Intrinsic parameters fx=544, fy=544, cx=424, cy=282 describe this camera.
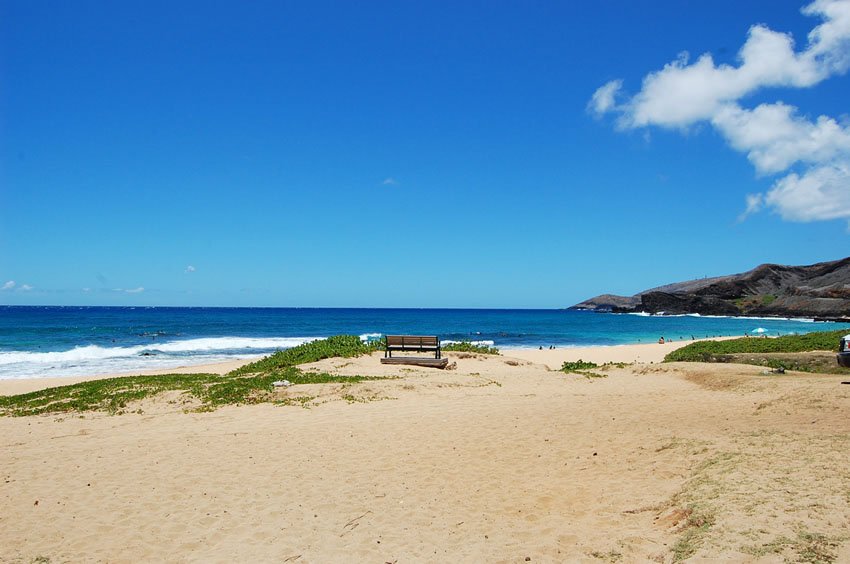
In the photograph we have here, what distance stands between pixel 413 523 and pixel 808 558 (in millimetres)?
3988

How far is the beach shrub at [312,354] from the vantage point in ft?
67.4

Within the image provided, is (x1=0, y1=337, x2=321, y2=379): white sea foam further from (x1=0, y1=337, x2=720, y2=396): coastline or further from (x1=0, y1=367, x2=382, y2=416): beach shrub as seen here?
(x1=0, y1=367, x2=382, y2=416): beach shrub

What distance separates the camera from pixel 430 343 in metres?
21.9

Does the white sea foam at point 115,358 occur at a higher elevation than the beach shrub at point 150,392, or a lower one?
lower

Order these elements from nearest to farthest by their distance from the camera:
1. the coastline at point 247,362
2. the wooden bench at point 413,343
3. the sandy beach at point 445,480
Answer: the sandy beach at point 445,480
the wooden bench at point 413,343
the coastline at point 247,362

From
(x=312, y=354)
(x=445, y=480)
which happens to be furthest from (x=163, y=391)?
(x=445, y=480)

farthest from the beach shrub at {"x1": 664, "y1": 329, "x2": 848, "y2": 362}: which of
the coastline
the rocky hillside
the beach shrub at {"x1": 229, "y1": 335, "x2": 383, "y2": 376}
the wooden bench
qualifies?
the rocky hillside

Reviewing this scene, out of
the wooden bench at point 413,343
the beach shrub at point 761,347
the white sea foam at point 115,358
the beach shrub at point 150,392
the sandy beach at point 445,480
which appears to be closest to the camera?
the sandy beach at point 445,480

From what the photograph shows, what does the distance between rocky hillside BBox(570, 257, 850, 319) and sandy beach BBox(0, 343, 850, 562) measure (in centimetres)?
11042

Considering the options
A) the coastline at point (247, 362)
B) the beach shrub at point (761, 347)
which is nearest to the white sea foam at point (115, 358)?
the coastline at point (247, 362)

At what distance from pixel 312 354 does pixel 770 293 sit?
131745mm

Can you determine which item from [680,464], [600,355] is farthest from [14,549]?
[600,355]

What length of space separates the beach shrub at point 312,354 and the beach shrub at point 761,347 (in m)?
12.8

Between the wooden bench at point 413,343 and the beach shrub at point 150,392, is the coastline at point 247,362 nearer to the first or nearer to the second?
the wooden bench at point 413,343
